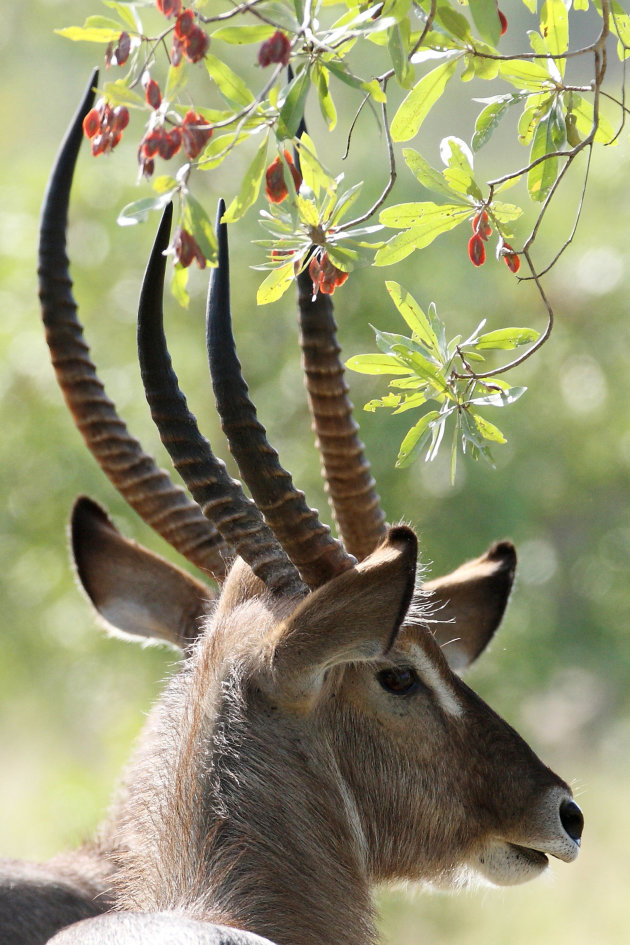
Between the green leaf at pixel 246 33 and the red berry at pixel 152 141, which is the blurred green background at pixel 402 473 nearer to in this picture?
the red berry at pixel 152 141

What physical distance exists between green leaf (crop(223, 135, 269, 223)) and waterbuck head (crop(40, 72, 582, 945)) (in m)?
0.35

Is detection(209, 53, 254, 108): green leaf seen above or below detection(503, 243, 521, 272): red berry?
above

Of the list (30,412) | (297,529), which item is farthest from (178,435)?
(30,412)

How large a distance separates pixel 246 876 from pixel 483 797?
75 centimetres

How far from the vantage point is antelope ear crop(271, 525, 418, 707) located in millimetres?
2754

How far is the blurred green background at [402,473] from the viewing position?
9508 millimetres

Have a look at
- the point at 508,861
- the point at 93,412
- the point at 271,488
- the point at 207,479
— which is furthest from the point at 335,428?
the point at 508,861

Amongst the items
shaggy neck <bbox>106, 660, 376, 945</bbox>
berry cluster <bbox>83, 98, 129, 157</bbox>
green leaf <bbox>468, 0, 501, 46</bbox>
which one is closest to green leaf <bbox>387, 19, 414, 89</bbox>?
green leaf <bbox>468, 0, 501, 46</bbox>

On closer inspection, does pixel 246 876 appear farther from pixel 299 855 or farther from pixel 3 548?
pixel 3 548

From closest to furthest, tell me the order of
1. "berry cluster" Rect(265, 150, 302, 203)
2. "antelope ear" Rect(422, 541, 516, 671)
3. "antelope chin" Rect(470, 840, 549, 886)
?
"berry cluster" Rect(265, 150, 302, 203), "antelope chin" Rect(470, 840, 549, 886), "antelope ear" Rect(422, 541, 516, 671)

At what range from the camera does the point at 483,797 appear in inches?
128

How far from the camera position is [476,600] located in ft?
14.0

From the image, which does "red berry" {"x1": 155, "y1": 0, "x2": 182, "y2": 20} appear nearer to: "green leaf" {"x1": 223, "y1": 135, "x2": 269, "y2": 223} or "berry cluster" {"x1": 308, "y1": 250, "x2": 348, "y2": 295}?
"green leaf" {"x1": 223, "y1": 135, "x2": 269, "y2": 223}

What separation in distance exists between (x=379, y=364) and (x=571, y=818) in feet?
4.79
